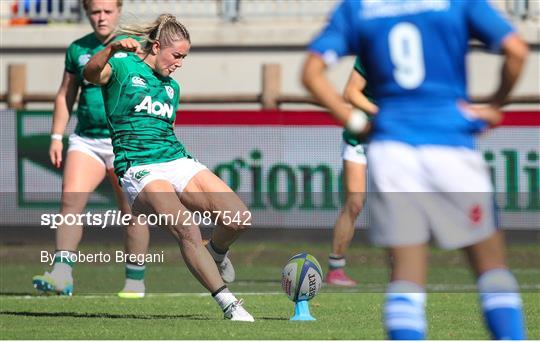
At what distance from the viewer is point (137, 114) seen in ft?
29.3

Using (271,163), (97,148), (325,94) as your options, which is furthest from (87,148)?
(325,94)

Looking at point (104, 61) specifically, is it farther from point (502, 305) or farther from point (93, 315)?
point (502, 305)

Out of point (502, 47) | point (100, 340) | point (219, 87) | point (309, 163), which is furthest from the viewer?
point (219, 87)

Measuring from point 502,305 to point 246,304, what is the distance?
4.75 m

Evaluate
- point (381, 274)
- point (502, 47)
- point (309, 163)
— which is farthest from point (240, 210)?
point (309, 163)

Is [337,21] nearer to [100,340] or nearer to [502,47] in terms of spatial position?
[502,47]

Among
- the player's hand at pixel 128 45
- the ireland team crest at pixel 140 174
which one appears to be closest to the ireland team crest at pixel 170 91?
the ireland team crest at pixel 140 174

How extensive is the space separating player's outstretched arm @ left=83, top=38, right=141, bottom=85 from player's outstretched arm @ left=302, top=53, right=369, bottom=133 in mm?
2731

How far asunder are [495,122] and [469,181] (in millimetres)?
276

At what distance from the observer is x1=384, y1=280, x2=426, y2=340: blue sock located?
5.30m

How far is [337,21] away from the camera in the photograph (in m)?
5.45

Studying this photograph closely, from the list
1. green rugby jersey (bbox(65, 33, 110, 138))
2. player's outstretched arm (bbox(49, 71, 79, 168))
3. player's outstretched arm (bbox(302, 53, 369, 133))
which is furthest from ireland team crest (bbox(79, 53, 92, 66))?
player's outstretched arm (bbox(302, 53, 369, 133))

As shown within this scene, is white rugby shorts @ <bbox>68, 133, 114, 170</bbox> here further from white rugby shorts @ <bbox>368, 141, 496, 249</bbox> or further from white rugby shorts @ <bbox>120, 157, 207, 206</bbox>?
white rugby shorts @ <bbox>368, 141, 496, 249</bbox>

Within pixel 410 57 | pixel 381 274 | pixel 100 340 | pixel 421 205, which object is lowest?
pixel 381 274
